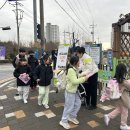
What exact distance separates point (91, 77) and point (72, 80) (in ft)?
5.06

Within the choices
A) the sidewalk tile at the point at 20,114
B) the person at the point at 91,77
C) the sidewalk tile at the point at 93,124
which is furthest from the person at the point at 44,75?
the sidewalk tile at the point at 93,124

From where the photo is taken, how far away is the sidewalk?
16.9ft

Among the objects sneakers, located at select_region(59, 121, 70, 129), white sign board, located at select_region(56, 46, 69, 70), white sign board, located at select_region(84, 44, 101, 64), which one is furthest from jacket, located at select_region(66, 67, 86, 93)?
white sign board, located at select_region(84, 44, 101, 64)

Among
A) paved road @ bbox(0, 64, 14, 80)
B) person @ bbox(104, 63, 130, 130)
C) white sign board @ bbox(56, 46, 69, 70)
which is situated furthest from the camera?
paved road @ bbox(0, 64, 14, 80)

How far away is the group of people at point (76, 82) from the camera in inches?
189

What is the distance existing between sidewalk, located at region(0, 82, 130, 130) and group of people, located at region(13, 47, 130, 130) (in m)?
0.19

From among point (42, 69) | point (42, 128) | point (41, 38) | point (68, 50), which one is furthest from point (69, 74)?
point (41, 38)

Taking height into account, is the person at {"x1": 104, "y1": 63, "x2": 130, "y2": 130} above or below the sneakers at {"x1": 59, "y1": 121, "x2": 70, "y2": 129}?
above

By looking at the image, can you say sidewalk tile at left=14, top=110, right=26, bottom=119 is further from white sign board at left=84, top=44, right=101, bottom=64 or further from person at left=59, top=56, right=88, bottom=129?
white sign board at left=84, top=44, right=101, bottom=64

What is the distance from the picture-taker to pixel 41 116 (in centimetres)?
585

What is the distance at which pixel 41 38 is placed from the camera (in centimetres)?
1369

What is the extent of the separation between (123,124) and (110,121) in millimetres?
552

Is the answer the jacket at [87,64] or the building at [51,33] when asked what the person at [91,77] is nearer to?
the jacket at [87,64]

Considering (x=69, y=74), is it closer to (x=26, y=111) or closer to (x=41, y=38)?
(x=26, y=111)
